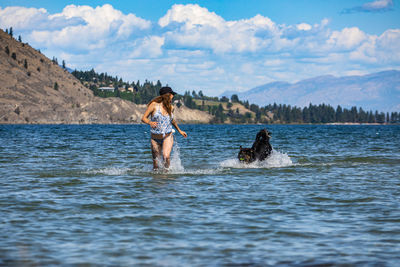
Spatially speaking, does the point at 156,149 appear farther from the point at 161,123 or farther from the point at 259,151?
the point at 259,151

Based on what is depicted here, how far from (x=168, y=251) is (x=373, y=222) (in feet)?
13.5

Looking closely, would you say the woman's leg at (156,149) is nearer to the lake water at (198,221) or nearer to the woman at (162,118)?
the woman at (162,118)

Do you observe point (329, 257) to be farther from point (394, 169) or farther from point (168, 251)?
point (394, 169)

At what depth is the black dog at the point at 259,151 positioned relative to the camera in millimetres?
20297

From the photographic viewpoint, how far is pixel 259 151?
20.4 m

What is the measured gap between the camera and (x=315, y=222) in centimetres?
909

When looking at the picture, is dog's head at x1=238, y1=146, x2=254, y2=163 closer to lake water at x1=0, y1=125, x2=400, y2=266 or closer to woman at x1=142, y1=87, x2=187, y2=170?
lake water at x1=0, y1=125, x2=400, y2=266

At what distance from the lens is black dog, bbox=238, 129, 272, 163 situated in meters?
20.3

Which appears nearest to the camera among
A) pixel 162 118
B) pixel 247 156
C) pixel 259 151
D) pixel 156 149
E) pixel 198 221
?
pixel 198 221

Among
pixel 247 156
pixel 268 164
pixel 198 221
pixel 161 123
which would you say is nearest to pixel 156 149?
pixel 161 123

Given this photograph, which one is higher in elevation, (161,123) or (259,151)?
(161,123)

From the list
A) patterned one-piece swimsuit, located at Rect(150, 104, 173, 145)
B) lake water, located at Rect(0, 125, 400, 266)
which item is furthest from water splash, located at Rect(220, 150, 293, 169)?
patterned one-piece swimsuit, located at Rect(150, 104, 173, 145)

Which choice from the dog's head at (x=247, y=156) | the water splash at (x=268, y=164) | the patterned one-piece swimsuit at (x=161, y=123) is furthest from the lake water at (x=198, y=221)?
the dog's head at (x=247, y=156)

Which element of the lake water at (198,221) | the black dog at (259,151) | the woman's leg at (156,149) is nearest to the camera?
the lake water at (198,221)
